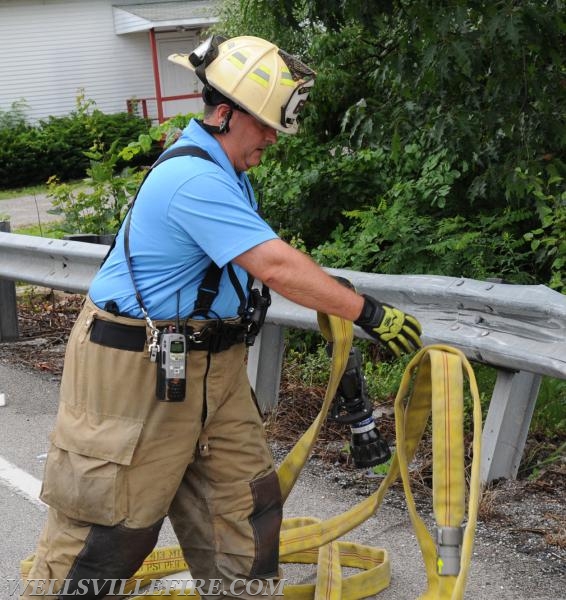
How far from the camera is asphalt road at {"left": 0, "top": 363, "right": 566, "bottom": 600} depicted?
3961 mm

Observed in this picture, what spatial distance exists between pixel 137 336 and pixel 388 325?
30.4 inches

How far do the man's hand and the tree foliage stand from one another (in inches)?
88.2

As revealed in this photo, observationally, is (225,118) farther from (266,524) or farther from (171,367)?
(266,524)

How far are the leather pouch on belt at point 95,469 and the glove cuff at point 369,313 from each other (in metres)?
0.75

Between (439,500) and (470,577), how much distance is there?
2.42ft

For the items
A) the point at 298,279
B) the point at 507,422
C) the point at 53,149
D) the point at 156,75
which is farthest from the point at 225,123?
the point at 156,75

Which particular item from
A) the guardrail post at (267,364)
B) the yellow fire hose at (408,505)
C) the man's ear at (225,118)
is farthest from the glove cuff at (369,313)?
the guardrail post at (267,364)

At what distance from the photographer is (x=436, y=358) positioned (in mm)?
3539

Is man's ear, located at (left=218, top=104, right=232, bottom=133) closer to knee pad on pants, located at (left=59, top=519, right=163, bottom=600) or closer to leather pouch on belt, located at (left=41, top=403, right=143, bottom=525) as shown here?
leather pouch on belt, located at (left=41, top=403, right=143, bottom=525)

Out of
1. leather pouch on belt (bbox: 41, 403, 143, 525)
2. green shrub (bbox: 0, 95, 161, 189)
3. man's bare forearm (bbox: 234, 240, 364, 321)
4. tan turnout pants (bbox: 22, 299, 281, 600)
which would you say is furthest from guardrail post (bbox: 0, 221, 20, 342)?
green shrub (bbox: 0, 95, 161, 189)

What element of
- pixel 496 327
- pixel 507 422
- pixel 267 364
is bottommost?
pixel 267 364

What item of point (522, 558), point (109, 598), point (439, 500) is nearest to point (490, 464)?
point (522, 558)

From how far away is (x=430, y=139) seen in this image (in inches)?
257

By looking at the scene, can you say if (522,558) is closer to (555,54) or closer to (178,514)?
(178,514)
